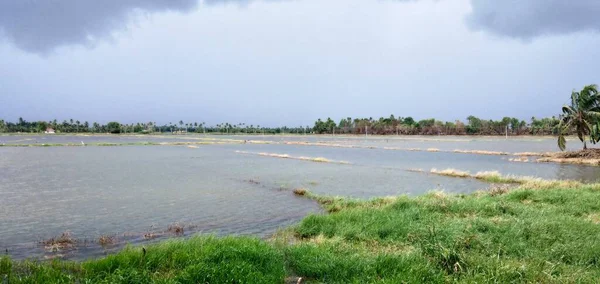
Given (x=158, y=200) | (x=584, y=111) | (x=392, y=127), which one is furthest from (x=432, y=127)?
(x=158, y=200)

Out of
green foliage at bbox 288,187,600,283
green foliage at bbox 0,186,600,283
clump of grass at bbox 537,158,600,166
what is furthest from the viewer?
clump of grass at bbox 537,158,600,166

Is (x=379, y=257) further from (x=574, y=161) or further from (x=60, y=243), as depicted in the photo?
(x=574, y=161)

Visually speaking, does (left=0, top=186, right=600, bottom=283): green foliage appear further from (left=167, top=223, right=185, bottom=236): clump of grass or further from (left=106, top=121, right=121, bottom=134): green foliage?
(left=106, top=121, right=121, bottom=134): green foliage

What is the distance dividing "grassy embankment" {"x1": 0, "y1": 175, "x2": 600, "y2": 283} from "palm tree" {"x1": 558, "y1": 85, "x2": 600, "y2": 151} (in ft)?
116

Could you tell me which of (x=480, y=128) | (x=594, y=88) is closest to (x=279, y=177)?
(x=594, y=88)

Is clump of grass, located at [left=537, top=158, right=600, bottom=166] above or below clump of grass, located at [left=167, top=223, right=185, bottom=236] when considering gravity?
below

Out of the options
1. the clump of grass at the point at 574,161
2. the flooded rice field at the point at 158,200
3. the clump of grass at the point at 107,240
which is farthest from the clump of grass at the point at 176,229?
the clump of grass at the point at 574,161

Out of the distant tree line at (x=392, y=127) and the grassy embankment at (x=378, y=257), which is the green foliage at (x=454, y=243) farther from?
the distant tree line at (x=392, y=127)

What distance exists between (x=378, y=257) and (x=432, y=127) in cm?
16423

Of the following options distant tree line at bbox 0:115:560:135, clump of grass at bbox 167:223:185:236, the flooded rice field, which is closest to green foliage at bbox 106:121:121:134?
distant tree line at bbox 0:115:560:135

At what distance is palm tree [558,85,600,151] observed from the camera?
129 ft

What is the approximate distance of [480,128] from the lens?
152m

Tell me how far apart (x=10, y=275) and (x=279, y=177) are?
869 inches

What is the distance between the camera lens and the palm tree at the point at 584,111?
3944 centimetres
